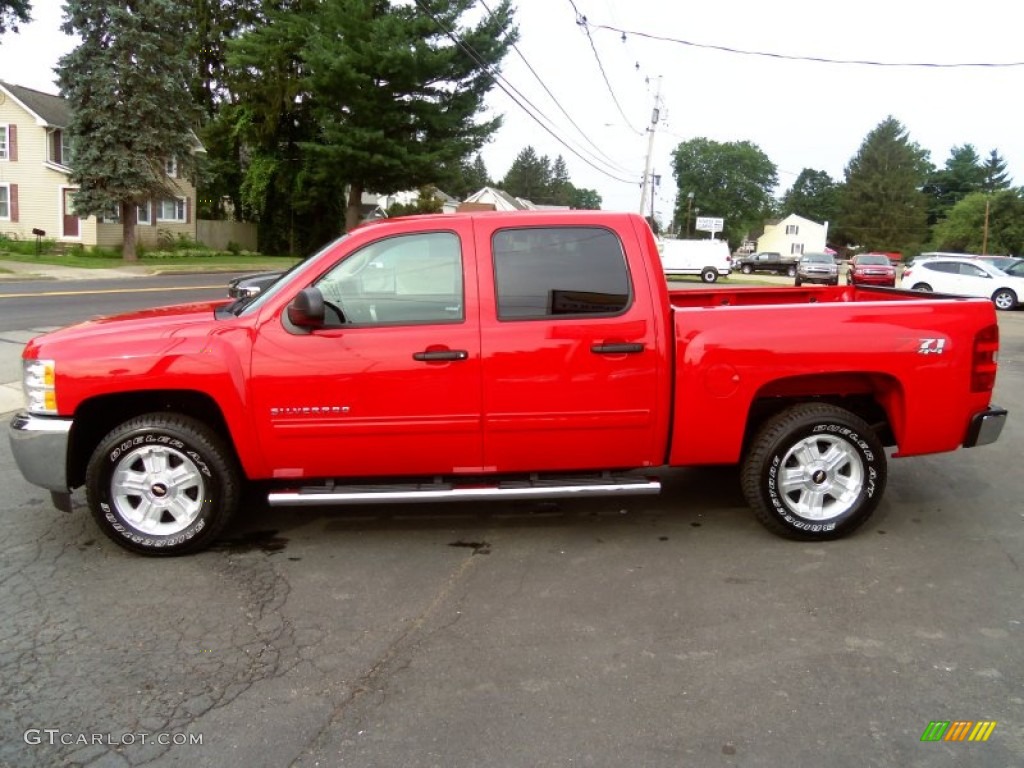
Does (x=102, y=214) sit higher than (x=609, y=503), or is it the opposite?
(x=102, y=214)

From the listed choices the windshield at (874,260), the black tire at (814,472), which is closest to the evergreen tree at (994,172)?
the windshield at (874,260)

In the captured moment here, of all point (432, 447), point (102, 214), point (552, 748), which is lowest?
point (552, 748)

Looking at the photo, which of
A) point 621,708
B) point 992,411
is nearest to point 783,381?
point 992,411

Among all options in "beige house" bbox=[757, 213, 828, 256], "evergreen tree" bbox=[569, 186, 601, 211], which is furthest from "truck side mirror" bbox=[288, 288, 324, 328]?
"evergreen tree" bbox=[569, 186, 601, 211]

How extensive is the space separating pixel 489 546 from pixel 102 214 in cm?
3141

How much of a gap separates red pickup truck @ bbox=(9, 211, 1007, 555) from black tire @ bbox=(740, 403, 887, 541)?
1 cm

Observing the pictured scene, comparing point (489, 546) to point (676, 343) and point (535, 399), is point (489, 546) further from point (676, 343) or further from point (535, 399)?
point (676, 343)

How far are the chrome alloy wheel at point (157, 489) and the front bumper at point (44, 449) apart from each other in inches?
10.6

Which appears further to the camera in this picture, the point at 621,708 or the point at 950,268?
the point at 950,268

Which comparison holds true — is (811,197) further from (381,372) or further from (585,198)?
(381,372)

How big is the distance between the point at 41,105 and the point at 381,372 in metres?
39.2

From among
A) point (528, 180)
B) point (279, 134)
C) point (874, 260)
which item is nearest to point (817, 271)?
point (874, 260)

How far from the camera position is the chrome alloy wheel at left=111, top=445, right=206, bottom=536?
4336 millimetres

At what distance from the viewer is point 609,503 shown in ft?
17.8
